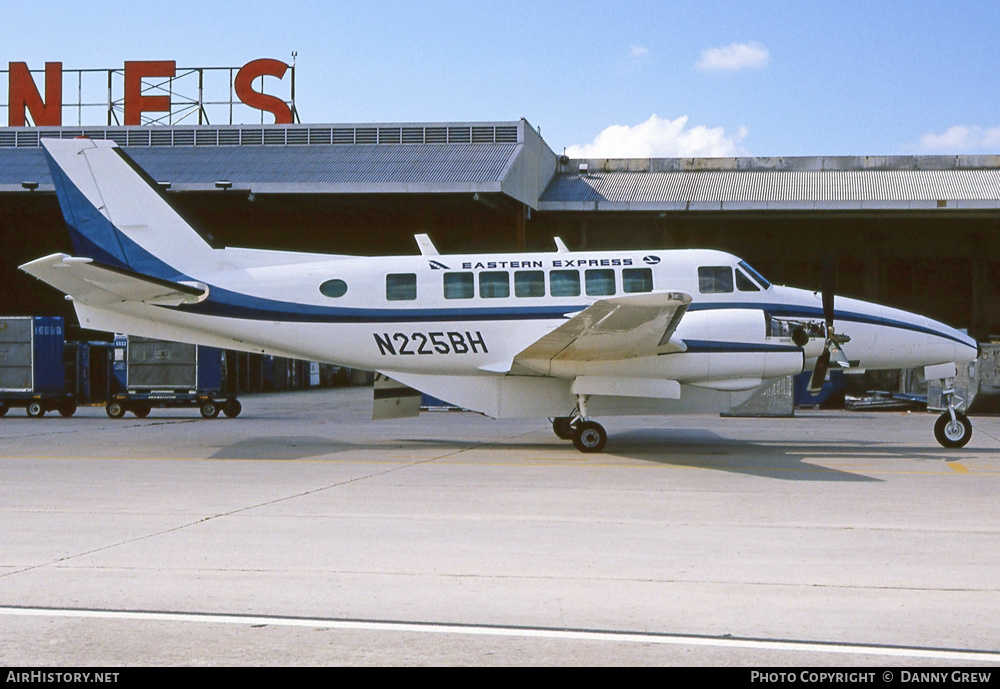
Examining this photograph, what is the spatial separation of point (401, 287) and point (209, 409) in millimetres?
13169

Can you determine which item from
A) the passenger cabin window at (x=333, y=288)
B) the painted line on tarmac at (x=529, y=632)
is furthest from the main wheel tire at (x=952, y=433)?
the painted line on tarmac at (x=529, y=632)

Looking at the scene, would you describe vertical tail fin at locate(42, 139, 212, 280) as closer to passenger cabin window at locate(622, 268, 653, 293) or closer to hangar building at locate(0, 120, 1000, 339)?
passenger cabin window at locate(622, 268, 653, 293)

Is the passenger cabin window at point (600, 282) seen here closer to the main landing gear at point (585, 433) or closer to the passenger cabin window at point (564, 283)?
the passenger cabin window at point (564, 283)

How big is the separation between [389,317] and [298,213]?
26486 mm

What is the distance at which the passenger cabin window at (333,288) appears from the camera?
58.0ft

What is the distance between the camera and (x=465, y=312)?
17531 mm

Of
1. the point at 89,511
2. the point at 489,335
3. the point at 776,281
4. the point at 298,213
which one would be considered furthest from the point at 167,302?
the point at 776,281

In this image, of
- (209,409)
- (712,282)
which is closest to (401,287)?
(712,282)

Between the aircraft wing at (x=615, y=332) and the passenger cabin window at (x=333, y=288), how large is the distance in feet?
11.1

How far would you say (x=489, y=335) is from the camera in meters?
17.4

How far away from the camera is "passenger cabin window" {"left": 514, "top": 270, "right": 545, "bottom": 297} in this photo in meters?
17.5

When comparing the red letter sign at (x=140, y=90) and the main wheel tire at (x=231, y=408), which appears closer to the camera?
the main wheel tire at (x=231, y=408)

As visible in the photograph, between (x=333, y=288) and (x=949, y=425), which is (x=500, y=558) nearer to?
(x=333, y=288)

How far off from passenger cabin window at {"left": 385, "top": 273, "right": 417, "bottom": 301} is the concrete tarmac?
282 centimetres
